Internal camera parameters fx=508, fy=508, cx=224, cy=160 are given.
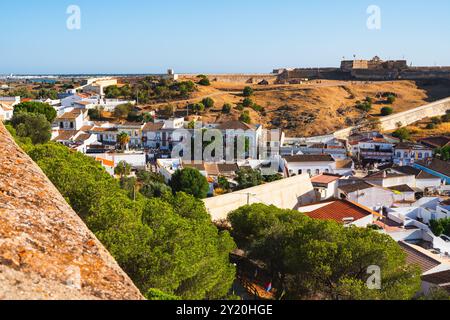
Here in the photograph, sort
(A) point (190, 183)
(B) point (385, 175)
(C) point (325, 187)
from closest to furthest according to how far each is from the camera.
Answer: (A) point (190, 183) < (C) point (325, 187) < (B) point (385, 175)

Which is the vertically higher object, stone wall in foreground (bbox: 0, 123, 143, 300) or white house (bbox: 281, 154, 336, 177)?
stone wall in foreground (bbox: 0, 123, 143, 300)

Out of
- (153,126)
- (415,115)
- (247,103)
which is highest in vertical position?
(247,103)

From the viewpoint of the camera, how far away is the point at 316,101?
49125mm

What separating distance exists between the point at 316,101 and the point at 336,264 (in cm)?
4000

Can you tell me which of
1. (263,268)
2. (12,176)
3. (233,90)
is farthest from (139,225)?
(233,90)

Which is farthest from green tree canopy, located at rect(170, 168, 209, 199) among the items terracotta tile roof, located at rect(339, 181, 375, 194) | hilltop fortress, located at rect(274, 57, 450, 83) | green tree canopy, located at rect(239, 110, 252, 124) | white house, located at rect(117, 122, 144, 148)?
hilltop fortress, located at rect(274, 57, 450, 83)

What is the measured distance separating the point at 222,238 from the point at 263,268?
2039 mm

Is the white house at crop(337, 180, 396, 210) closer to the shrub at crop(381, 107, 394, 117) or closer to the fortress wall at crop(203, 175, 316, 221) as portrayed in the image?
the fortress wall at crop(203, 175, 316, 221)

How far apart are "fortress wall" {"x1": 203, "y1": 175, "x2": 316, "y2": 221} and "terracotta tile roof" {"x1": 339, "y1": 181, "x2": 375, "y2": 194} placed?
5.11ft

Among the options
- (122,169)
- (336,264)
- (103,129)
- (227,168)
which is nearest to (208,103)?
(103,129)

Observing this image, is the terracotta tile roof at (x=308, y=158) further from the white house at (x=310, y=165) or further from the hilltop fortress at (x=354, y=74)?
the hilltop fortress at (x=354, y=74)

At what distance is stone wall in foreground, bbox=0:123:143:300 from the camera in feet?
12.4

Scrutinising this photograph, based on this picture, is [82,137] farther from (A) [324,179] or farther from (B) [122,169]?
(A) [324,179]
